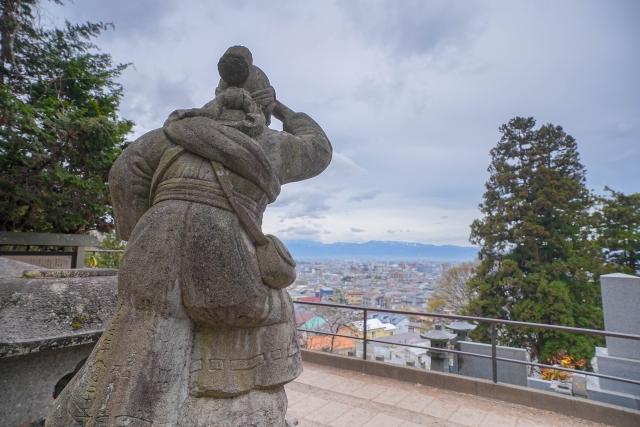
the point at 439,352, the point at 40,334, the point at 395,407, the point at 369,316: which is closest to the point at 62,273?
the point at 40,334

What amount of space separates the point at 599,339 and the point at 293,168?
13822 mm

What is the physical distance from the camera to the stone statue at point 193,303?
142cm

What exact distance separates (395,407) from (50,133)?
788cm

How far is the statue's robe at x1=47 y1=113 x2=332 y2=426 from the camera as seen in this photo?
4.63 feet

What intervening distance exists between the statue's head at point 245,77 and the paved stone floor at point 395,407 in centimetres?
374

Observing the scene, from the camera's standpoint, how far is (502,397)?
4.92 meters

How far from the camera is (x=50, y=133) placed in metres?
6.79

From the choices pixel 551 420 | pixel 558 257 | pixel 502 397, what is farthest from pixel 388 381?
pixel 558 257

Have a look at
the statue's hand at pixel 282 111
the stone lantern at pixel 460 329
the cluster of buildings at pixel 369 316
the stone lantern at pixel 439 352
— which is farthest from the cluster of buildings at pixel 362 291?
the statue's hand at pixel 282 111

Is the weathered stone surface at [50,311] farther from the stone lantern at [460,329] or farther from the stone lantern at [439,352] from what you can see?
the stone lantern at [460,329]

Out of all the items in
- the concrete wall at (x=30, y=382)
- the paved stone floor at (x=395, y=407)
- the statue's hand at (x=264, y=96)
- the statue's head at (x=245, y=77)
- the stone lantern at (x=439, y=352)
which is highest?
the statue's head at (x=245, y=77)

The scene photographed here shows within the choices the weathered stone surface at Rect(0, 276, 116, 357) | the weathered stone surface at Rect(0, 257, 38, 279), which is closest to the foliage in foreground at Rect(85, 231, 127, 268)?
the weathered stone surface at Rect(0, 257, 38, 279)

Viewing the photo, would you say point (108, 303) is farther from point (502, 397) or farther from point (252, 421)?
point (502, 397)

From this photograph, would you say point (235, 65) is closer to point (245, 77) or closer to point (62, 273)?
point (245, 77)
